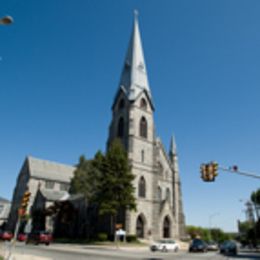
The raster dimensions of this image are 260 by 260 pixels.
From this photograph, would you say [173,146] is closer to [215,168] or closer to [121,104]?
[121,104]

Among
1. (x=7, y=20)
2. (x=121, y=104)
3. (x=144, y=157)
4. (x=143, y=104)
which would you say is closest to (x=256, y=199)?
(x=144, y=157)

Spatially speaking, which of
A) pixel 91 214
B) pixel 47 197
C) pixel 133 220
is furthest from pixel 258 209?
pixel 47 197

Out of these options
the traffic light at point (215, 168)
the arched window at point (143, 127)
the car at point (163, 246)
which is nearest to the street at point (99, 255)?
the car at point (163, 246)

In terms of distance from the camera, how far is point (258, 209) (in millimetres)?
60781

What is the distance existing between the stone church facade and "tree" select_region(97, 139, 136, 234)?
415 centimetres

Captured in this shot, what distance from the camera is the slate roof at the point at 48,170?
65.9m

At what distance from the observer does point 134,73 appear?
177 feet

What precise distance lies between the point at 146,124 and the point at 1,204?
2147 inches

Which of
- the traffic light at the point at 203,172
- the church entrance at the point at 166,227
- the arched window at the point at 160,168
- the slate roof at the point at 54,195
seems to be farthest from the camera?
the slate roof at the point at 54,195

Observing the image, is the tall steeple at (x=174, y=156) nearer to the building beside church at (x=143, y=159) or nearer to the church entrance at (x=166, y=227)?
the building beside church at (x=143, y=159)

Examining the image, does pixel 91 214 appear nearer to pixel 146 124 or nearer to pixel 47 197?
pixel 47 197

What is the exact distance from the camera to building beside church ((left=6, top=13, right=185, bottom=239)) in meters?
44.2

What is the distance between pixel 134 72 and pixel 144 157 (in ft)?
59.0

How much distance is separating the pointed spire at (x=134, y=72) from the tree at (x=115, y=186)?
15214mm
